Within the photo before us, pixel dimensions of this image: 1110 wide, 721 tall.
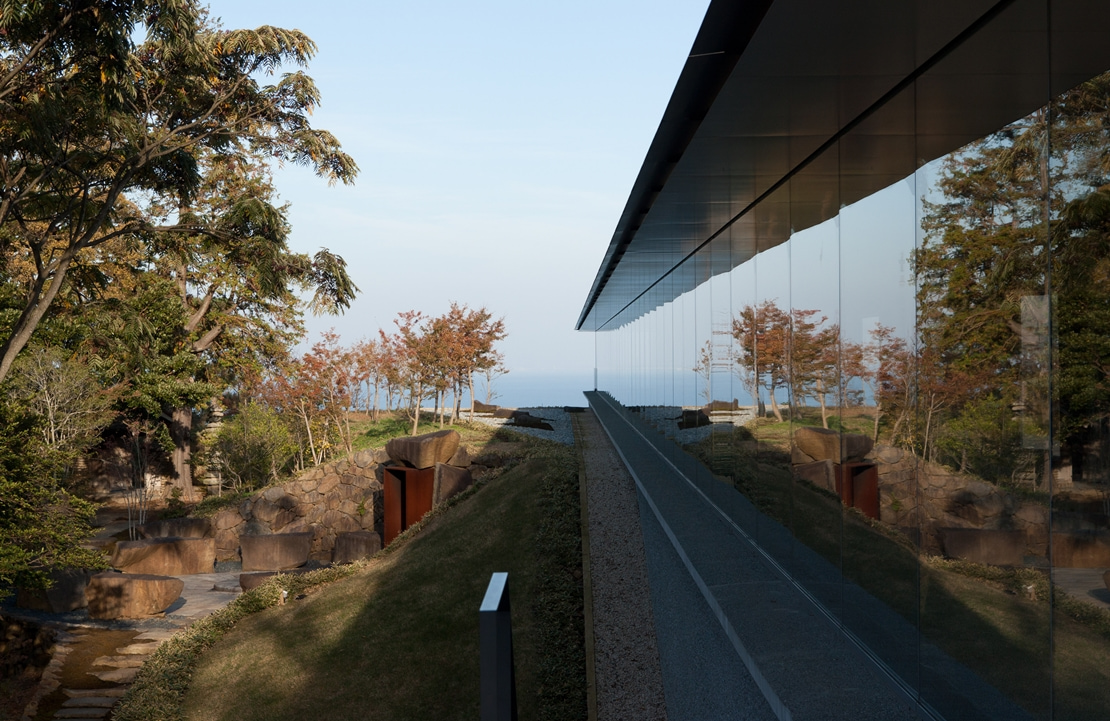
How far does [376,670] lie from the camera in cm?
1105

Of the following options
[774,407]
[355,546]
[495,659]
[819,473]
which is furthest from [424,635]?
[495,659]

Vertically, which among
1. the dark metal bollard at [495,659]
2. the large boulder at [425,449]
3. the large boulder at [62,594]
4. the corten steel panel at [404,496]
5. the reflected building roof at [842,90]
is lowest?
the large boulder at [62,594]

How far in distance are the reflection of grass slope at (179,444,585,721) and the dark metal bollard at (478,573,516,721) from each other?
494cm

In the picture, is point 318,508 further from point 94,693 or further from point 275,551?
point 94,693

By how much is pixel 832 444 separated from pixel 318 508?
1905 centimetres

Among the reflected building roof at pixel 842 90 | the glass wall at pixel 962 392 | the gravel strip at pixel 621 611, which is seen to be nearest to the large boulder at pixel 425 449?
the gravel strip at pixel 621 611

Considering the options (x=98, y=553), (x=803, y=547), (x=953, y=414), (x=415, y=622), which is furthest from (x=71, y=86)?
(x=953, y=414)

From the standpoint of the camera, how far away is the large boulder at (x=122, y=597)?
15492 millimetres

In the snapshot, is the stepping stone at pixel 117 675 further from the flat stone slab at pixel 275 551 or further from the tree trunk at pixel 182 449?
the tree trunk at pixel 182 449

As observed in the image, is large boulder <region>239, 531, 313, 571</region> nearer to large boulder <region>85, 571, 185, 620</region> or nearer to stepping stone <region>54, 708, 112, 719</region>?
large boulder <region>85, 571, 185, 620</region>

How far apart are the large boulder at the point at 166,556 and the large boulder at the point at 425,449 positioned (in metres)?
5.08

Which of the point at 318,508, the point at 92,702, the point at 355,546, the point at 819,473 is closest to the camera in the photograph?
the point at 819,473

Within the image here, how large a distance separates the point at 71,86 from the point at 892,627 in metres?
12.8

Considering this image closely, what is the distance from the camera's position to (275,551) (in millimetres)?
19391
